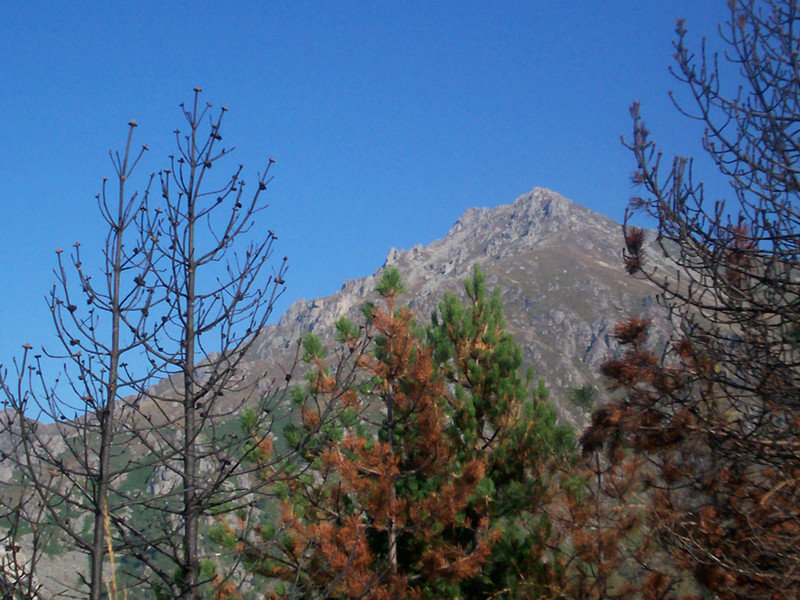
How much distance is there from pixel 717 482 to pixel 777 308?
286 cm

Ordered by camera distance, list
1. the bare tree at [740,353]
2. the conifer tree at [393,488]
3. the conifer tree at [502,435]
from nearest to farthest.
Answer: the bare tree at [740,353] → the conifer tree at [393,488] → the conifer tree at [502,435]

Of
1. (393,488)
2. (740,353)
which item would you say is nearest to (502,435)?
(393,488)

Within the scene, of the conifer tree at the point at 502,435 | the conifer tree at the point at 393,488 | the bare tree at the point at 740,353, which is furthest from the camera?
the conifer tree at the point at 502,435

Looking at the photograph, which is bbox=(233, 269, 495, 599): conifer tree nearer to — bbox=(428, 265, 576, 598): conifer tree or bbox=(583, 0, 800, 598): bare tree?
bbox=(428, 265, 576, 598): conifer tree

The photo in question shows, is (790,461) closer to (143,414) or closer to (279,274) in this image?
(279,274)

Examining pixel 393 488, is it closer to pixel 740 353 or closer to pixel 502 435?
pixel 502 435

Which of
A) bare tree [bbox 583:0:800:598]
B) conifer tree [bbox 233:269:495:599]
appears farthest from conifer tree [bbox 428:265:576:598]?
bare tree [bbox 583:0:800:598]

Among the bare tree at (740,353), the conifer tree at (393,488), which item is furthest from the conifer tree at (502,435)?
the bare tree at (740,353)

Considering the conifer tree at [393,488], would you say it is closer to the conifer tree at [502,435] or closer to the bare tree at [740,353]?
the conifer tree at [502,435]

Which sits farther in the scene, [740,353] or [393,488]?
[393,488]

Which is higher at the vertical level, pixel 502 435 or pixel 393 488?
pixel 502 435

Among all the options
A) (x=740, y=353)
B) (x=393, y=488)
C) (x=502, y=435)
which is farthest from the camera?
(x=502, y=435)

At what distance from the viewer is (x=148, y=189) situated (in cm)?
522

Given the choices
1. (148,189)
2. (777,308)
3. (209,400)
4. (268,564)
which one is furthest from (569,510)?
(148,189)
